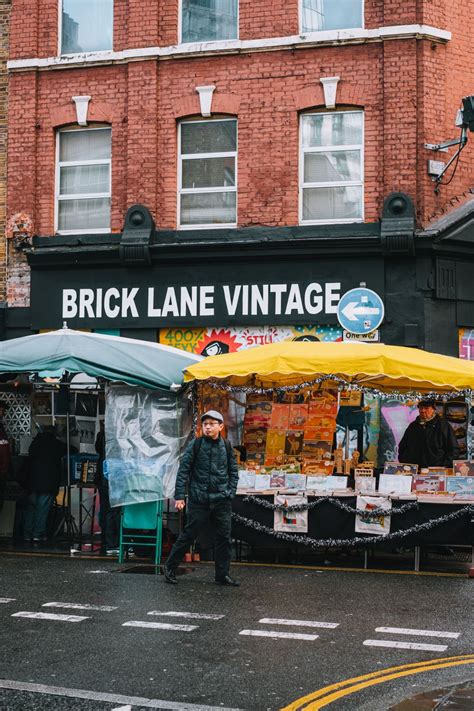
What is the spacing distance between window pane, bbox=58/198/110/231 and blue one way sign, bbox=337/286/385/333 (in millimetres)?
4665

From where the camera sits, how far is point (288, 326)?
58.2 ft

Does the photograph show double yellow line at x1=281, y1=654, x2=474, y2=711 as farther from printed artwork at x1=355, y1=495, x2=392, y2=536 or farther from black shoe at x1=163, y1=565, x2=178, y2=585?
printed artwork at x1=355, y1=495, x2=392, y2=536

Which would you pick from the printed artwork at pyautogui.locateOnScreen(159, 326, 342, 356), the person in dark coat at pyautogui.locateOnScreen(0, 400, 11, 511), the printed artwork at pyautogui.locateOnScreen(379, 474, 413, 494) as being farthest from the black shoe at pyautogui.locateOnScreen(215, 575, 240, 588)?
the printed artwork at pyautogui.locateOnScreen(159, 326, 342, 356)

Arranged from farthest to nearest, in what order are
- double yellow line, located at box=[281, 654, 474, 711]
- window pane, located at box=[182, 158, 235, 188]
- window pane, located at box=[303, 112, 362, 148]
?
1. window pane, located at box=[182, 158, 235, 188]
2. window pane, located at box=[303, 112, 362, 148]
3. double yellow line, located at box=[281, 654, 474, 711]

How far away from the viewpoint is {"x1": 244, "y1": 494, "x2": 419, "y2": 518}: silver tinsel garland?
1257 centimetres

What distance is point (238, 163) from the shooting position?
1819cm

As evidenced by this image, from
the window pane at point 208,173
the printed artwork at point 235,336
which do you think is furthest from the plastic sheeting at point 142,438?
the window pane at point 208,173

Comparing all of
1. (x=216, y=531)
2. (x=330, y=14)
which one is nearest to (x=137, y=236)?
(x=330, y=14)

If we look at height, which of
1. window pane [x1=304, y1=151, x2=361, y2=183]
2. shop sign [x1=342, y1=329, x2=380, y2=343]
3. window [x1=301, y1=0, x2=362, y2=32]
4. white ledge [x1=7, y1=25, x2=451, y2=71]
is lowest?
shop sign [x1=342, y1=329, x2=380, y2=343]

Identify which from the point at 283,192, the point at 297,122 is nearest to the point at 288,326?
the point at 283,192

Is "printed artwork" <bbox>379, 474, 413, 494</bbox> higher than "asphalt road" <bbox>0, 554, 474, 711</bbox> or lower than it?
higher

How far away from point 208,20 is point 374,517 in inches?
399

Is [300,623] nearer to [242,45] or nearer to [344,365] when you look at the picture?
[344,365]

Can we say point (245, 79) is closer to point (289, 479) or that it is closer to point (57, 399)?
point (57, 399)
